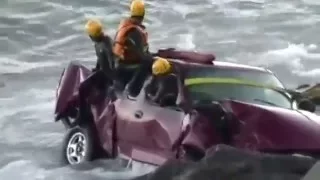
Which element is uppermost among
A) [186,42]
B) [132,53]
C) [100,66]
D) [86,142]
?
[132,53]

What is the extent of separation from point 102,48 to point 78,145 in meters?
1.22

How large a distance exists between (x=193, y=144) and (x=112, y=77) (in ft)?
7.62

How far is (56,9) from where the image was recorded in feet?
96.8

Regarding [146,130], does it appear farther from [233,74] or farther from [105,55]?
[105,55]

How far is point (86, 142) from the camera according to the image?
35.7ft

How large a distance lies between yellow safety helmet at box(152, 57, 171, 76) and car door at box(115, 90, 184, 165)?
1.12 ft

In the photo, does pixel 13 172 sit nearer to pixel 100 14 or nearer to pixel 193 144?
pixel 193 144

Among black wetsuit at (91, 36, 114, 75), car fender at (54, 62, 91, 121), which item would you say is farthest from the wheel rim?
black wetsuit at (91, 36, 114, 75)

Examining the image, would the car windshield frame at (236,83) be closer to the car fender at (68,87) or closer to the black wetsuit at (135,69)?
the black wetsuit at (135,69)

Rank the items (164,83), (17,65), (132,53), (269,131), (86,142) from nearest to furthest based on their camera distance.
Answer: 1. (269,131)
2. (164,83)
3. (132,53)
4. (86,142)
5. (17,65)

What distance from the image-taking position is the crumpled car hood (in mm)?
8586

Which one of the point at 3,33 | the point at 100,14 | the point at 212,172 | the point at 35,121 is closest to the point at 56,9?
the point at 100,14

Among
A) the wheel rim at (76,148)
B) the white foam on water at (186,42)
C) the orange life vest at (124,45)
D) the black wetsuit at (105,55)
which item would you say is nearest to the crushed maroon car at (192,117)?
the wheel rim at (76,148)

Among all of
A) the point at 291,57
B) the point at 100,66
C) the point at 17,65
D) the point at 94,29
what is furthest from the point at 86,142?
the point at 291,57
